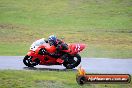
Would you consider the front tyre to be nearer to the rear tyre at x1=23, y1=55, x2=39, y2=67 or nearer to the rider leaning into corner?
the rear tyre at x1=23, y1=55, x2=39, y2=67

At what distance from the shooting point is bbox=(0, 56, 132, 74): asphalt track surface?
69.7ft

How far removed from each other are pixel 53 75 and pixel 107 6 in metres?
35.3

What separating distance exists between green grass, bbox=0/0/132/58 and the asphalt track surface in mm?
2630

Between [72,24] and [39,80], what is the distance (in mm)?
26875

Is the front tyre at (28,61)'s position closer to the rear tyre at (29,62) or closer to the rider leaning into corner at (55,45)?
the rear tyre at (29,62)

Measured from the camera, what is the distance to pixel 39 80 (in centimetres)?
1788

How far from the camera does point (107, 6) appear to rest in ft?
176

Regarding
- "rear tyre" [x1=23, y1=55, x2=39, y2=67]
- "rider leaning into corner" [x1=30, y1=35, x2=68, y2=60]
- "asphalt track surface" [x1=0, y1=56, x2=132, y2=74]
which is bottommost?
"asphalt track surface" [x1=0, y1=56, x2=132, y2=74]

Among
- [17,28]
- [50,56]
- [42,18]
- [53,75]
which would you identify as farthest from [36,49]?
[42,18]

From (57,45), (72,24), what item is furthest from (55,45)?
(72,24)

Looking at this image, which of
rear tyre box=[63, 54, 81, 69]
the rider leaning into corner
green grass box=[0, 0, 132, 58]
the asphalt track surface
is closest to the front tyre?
the asphalt track surface

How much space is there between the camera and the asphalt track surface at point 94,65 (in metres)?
21.2

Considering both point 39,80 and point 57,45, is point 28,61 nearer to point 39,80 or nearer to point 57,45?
point 57,45

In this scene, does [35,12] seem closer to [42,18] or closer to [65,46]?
[42,18]
